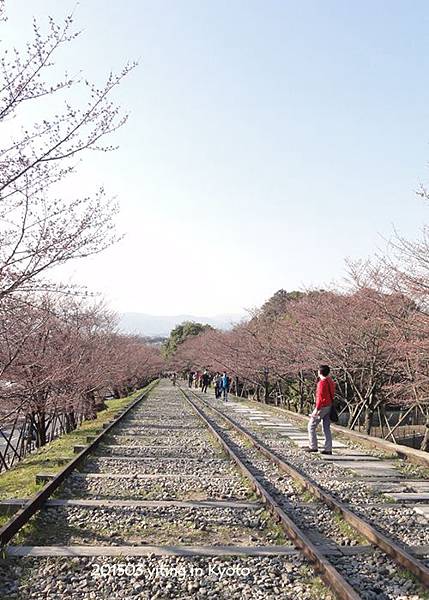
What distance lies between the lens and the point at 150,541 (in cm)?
555

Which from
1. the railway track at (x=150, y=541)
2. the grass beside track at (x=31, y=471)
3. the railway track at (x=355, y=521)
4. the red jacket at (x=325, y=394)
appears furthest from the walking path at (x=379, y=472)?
the grass beside track at (x=31, y=471)

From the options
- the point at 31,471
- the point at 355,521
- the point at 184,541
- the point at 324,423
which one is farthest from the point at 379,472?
the point at 31,471

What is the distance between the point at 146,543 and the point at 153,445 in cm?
706

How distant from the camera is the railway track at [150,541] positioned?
14.5 feet

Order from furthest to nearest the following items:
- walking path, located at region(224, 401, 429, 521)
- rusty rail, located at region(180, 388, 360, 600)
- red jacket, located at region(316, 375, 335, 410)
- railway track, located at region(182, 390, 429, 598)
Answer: red jacket, located at region(316, 375, 335, 410) → walking path, located at region(224, 401, 429, 521) → railway track, located at region(182, 390, 429, 598) → rusty rail, located at region(180, 388, 360, 600)

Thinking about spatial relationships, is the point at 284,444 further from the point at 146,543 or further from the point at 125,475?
the point at 146,543

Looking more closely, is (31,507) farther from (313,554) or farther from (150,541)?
(313,554)

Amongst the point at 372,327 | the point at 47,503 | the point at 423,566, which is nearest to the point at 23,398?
the point at 47,503

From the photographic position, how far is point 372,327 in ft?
61.0

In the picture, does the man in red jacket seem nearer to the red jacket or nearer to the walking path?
the red jacket

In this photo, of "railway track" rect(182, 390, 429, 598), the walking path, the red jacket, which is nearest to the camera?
"railway track" rect(182, 390, 429, 598)

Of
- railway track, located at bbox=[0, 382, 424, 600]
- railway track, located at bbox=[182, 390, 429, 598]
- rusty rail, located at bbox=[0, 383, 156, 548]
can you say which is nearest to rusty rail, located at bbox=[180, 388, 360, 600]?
railway track, located at bbox=[0, 382, 424, 600]

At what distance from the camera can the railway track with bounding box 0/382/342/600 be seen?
443cm

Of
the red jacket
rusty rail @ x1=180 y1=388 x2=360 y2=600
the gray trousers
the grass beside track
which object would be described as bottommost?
the grass beside track
